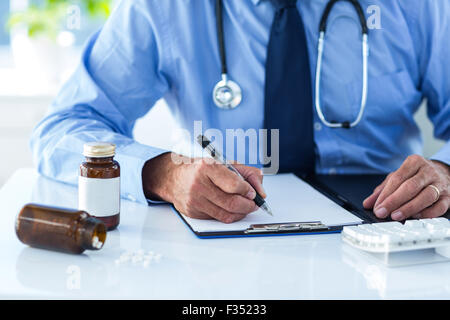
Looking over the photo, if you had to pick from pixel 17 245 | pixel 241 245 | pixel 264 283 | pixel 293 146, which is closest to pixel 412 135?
pixel 293 146

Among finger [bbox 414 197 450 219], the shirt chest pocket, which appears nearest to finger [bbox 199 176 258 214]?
finger [bbox 414 197 450 219]

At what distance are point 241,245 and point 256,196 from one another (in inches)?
4.7

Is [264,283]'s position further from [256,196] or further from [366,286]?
[256,196]

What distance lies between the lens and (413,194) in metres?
1.00

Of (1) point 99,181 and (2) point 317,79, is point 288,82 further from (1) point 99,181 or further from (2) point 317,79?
(1) point 99,181

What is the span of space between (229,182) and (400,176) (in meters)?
0.33

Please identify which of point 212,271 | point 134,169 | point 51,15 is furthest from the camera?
point 51,15

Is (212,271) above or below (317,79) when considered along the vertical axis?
below

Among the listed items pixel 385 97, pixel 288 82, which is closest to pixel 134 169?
pixel 288 82

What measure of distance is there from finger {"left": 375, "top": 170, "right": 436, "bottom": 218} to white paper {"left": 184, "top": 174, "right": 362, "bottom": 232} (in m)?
0.05

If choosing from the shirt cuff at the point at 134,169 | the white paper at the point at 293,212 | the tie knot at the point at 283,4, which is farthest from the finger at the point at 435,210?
the tie knot at the point at 283,4

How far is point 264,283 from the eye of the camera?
A: 727 millimetres

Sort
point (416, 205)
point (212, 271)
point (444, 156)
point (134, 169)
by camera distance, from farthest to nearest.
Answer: point (444, 156), point (134, 169), point (416, 205), point (212, 271)

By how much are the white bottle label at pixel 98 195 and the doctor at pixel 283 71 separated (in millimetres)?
439
